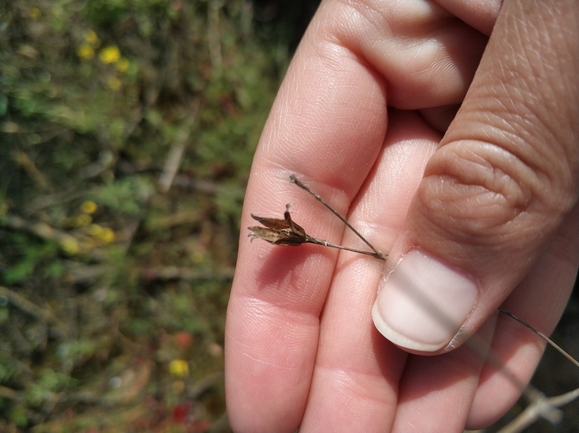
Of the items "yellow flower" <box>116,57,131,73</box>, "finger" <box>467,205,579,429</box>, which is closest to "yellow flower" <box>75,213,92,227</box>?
"yellow flower" <box>116,57,131,73</box>

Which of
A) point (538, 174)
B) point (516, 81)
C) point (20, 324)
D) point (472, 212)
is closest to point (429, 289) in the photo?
point (472, 212)

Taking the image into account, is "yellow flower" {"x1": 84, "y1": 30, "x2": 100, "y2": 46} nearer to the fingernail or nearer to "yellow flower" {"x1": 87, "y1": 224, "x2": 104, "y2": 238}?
"yellow flower" {"x1": 87, "y1": 224, "x2": 104, "y2": 238}

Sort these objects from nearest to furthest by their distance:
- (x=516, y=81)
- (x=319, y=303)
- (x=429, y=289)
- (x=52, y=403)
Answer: (x=516, y=81) → (x=429, y=289) → (x=319, y=303) → (x=52, y=403)

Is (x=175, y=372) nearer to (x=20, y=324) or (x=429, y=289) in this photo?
(x=20, y=324)

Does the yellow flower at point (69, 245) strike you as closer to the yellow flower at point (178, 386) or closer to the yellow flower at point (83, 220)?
the yellow flower at point (83, 220)

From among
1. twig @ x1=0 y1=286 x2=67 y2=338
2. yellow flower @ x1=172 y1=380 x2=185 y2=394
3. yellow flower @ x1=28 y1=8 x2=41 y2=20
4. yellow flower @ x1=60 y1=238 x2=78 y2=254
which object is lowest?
yellow flower @ x1=172 y1=380 x2=185 y2=394

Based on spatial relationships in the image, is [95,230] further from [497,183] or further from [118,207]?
[497,183]

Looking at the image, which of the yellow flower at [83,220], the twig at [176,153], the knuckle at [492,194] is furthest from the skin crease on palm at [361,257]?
the yellow flower at [83,220]
